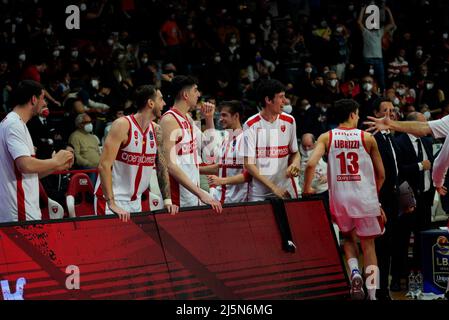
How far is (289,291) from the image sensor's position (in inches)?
297

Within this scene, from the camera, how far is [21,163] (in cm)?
662

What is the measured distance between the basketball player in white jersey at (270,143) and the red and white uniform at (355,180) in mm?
401

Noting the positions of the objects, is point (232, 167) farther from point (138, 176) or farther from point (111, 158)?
point (111, 158)

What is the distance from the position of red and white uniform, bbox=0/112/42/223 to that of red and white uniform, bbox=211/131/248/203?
2.35 meters

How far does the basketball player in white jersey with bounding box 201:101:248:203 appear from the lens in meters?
8.68

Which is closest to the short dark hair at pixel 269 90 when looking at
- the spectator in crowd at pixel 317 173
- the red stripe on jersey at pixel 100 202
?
the red stripe on jersey at pixel 100 202

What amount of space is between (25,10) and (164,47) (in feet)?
9.59

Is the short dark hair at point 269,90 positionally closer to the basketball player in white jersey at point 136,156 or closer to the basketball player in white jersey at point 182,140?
the basketball player in white jersey at point 182,140

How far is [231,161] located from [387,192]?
5.48 ft

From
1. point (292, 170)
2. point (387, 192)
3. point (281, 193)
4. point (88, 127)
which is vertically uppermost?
point (88, 127)

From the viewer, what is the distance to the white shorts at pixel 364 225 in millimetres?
8336

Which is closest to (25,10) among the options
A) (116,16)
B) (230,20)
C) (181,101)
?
(116,16)

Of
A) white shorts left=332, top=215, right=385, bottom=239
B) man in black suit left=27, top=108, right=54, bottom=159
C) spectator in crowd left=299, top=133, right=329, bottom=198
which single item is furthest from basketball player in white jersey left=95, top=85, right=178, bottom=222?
man in black suit left=27, top=108, right=54, bottom=159

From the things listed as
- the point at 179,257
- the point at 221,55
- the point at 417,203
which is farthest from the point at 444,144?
the point at 221,55
